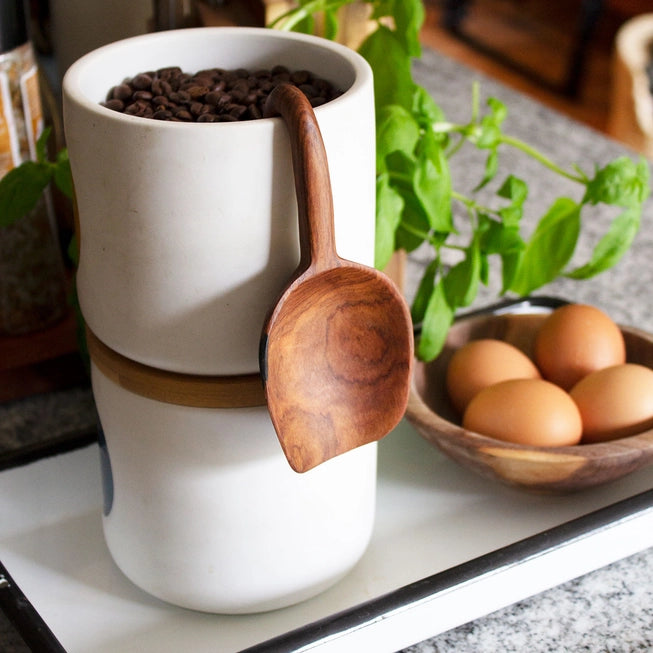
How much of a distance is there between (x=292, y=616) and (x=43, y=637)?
11 cm

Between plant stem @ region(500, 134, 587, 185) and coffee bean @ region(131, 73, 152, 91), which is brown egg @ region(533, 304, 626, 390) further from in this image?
coffee bean @ region(131, 73, 152, 91)

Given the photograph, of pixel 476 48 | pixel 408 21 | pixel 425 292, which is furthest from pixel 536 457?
pixel 476 48

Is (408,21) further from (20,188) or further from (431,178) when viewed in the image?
(20,188)

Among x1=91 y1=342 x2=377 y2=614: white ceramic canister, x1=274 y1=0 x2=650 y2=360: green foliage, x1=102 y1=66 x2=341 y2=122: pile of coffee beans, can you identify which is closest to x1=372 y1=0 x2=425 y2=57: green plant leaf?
x1=274 y1=0 x2=650 y2=360: green foliage

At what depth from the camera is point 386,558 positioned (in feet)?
1.52

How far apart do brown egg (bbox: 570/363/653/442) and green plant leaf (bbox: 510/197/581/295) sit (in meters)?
0.08

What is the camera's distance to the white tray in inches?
16.0

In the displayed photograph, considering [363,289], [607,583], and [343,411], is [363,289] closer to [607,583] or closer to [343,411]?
[343,411]

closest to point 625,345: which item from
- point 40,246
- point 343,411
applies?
point 343,411

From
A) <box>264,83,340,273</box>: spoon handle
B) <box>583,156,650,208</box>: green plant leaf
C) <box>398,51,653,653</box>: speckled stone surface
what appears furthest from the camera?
<box>583,156,650,208</box>: green plant leaf

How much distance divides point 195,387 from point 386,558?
0.49 ft

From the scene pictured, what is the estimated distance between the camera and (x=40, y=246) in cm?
57

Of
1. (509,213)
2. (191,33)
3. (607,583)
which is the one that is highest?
(191,33)

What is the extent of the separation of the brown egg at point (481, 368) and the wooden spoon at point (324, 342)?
0.13m
